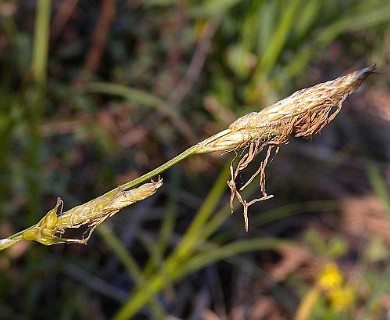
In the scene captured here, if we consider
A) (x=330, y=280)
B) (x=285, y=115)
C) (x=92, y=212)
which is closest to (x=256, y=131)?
(x=285, y=115)

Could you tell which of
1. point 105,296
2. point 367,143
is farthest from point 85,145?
point 367,143

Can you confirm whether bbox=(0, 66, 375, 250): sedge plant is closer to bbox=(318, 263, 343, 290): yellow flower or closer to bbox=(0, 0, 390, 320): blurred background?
bbox=(0, 0, 390, 320): blurred background

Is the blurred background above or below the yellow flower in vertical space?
above

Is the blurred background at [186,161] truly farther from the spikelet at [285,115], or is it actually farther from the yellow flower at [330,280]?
the spikelet at [285,115]

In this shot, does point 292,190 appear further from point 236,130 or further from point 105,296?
point 236,130

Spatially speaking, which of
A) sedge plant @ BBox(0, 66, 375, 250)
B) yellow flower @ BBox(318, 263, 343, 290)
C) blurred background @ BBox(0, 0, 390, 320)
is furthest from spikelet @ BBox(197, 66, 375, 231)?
yellow flower @ BBox(318, 263, 343, 290)

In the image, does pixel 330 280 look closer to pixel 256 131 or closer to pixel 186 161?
pixel 186 161

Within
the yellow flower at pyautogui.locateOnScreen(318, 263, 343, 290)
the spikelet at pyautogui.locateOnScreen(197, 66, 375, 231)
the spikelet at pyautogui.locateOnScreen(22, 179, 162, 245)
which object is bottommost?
the spikelet at pyautogui.locateOnScreen(197, 66, 375, 231)

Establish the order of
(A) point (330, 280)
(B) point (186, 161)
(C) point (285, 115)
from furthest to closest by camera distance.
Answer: (B) point (186, 161) → (A) point (330, 280) → (C) point (285, 115)
